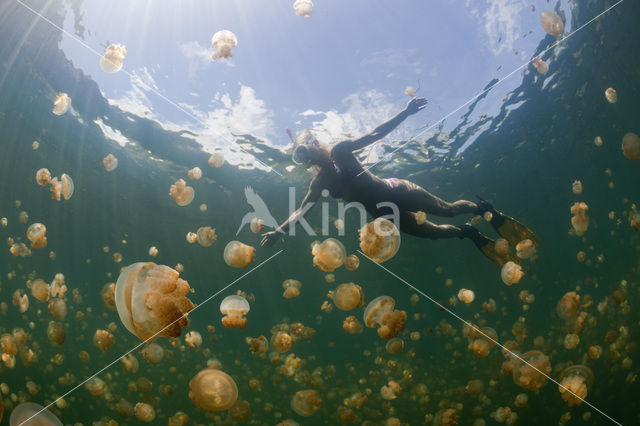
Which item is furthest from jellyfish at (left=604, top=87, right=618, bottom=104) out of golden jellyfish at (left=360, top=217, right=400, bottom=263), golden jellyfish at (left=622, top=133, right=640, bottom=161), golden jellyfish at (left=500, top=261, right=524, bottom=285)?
golden jellyfish at (left=360, top=217, right=400, bottom=263)

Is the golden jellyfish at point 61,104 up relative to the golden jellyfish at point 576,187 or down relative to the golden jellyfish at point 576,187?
up

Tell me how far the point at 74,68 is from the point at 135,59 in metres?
1.78

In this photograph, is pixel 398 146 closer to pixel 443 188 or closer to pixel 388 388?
pixel 443 188

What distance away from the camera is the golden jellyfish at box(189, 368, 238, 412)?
215 inches

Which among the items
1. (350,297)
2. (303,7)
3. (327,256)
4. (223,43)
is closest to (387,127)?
(327,256)

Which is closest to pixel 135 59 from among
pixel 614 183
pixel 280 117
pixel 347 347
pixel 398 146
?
pixel 280 117

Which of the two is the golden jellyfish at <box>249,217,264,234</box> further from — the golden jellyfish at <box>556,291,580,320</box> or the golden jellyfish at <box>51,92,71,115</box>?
the golden jellyfish at <box>556,291,580,320</box>

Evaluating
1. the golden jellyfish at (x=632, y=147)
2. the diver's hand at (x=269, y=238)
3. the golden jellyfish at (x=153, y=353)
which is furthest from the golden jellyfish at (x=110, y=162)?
the golden jellyfish at (x=632, y=147)

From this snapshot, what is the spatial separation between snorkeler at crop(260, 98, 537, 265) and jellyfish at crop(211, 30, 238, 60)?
2.69 metres

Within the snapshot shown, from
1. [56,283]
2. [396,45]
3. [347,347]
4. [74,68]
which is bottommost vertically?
[347,347]

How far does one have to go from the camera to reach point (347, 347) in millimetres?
32125

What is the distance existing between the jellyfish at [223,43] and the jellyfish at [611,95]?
1155 cm

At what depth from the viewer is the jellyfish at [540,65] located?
9024 mm

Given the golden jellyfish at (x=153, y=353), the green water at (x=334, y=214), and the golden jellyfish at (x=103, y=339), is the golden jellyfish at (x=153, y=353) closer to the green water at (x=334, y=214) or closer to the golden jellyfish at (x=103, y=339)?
the golden jellyfish at (x=103, y=339)
